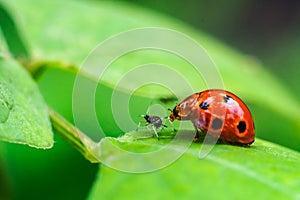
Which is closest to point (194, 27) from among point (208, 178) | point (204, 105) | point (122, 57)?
point (122, 57)

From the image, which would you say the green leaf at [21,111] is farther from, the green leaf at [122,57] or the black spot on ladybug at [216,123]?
the green leaf at [122,57]

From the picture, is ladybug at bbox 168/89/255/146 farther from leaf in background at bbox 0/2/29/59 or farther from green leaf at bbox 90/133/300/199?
leaf in background at bbox 0/2/29/59

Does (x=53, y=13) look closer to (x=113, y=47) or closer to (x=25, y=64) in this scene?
(x=113, y=47)

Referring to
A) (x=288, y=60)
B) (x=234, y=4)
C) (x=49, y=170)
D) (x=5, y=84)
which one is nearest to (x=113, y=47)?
(x=49, y=170)

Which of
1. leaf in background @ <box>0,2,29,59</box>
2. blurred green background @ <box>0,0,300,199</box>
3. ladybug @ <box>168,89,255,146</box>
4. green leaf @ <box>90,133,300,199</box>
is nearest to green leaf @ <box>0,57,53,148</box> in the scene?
green leaf @ <box>90,133,300,199</box>

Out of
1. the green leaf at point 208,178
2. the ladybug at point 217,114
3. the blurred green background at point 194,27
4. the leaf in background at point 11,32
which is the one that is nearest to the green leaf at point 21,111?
the green leaf at point 208,178

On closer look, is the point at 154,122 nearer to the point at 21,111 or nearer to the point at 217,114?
the point at 217,114

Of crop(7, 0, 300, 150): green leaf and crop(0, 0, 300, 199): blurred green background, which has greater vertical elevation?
crop(7, 0, 300, 150): green leaf

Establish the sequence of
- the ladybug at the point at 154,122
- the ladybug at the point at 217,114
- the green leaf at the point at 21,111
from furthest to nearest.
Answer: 1. the ladybug at the point at 217,114
2. the ladybug at the point at 154,122
3. the green leaf at the point at 21,111
